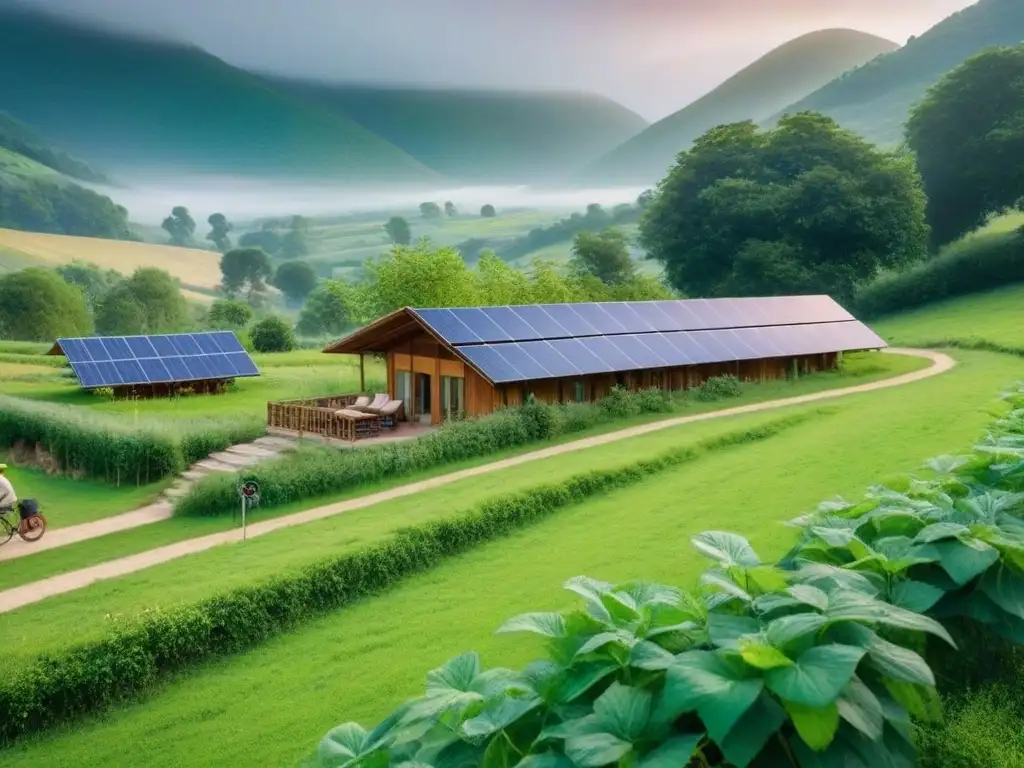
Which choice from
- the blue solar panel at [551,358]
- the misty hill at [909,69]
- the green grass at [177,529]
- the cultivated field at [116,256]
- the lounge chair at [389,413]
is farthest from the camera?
the misty hill at [909,69]

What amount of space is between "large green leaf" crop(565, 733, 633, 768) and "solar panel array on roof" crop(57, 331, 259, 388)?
32.1 metres

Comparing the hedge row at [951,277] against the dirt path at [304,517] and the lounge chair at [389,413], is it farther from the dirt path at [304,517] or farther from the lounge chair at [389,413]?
the lounge chair at [389,413]

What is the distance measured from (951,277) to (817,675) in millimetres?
51439

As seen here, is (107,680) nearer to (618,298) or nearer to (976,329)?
(976,329)

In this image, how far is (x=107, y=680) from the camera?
952 cm

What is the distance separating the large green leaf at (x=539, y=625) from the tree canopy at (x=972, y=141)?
52.3 meters

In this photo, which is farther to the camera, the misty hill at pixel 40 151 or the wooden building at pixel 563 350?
the misty hill at pixel 40 151

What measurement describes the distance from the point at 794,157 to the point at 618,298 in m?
12.6

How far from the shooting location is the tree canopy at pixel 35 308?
64875mm

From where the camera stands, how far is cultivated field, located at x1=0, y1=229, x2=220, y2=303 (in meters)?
95.9

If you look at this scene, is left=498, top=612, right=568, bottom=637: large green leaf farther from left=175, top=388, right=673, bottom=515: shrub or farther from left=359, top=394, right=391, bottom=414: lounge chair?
left=359, top=394, right=391, bottom=414: lounge chair

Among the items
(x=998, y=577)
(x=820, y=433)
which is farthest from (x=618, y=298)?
(x=998, y=577)

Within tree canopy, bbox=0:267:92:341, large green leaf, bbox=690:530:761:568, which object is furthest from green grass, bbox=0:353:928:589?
Answer: tree canopy, bbox=0:267:92:341

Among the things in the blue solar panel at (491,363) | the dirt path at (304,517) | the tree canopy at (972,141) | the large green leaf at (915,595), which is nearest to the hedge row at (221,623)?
the dirt path at (304,517)
